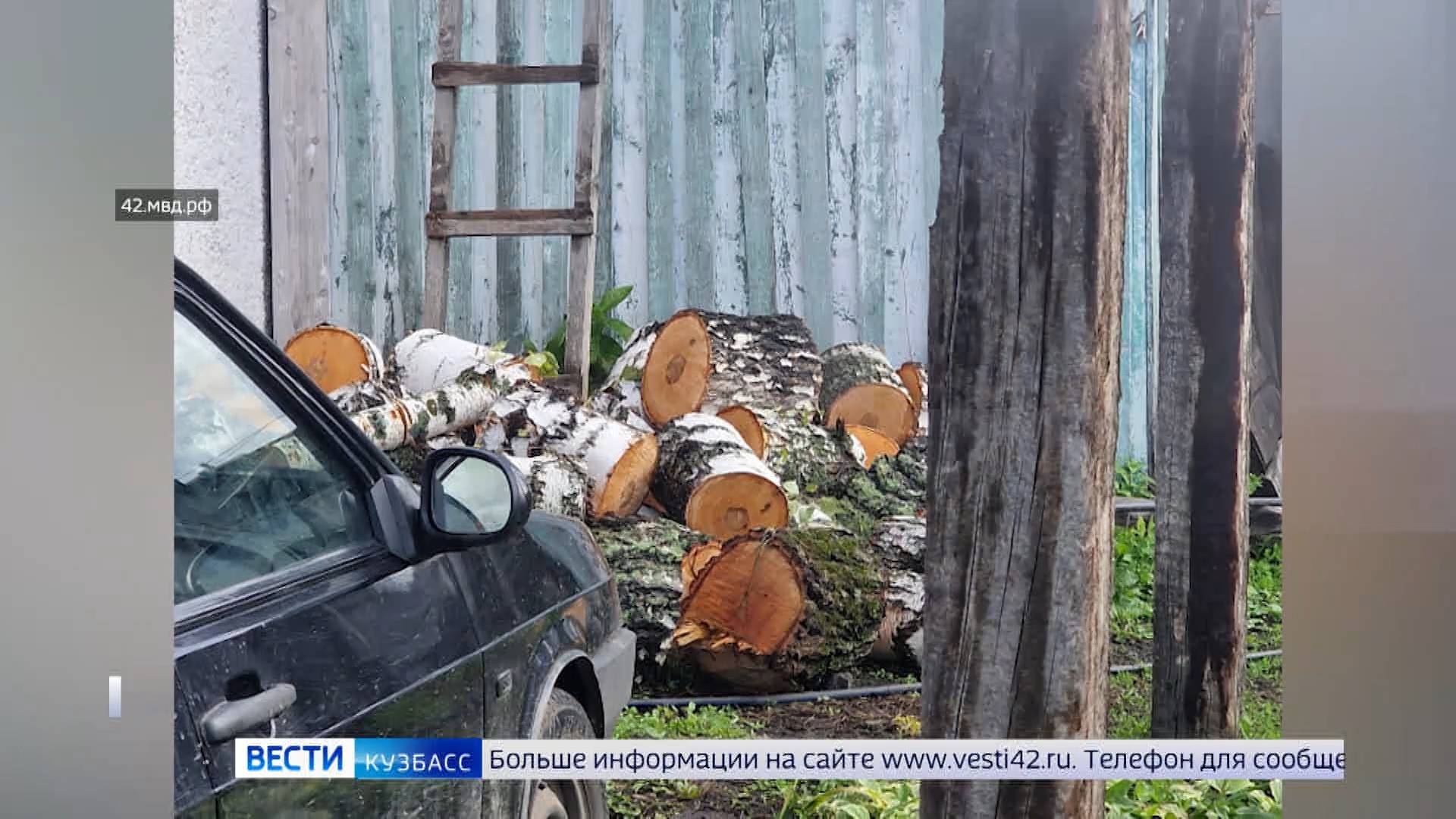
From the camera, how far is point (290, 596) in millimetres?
1721

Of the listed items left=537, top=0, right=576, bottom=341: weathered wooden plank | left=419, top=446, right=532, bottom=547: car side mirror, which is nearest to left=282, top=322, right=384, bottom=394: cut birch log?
left=419, top=446, right=532, bottom=547: car side mirror

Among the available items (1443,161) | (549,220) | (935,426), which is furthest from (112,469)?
(1443,161)

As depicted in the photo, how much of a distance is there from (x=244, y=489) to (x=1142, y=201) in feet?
5.27

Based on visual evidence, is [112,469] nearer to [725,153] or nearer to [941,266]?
[725,153]

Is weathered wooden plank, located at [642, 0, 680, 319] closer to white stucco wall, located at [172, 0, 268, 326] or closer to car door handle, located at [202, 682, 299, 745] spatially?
white stucco wall, located at [172, 0, 268, 326]

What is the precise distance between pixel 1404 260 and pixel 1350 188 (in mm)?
165

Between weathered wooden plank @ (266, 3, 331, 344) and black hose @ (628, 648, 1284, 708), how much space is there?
3.23ft

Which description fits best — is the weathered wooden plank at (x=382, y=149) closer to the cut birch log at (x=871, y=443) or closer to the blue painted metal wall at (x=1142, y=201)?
the cut birch log at (x=871, y=443)

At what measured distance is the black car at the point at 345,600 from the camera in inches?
Answer: 65.7

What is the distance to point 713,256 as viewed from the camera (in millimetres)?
2186

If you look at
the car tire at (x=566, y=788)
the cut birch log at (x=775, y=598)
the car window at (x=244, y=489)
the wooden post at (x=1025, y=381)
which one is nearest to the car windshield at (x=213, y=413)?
the car window at (x=244, y=489)

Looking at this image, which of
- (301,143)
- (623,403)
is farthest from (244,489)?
(301,143)

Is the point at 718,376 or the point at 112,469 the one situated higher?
the point at 718,376

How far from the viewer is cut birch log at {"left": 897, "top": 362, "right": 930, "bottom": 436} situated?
6.96 ft
